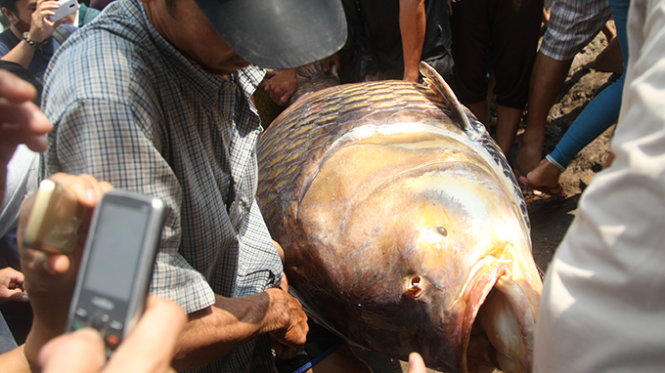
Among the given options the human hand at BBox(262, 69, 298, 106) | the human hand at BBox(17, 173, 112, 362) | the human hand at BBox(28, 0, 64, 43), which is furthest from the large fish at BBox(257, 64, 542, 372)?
the human hand at BBox(28, 0, 64, 43)

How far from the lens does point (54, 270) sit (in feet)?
2.63

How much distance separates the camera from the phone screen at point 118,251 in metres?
0.74

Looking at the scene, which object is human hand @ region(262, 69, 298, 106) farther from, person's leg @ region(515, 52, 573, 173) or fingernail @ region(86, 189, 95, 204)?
fingernail @ region(86, 189, 95, 204)

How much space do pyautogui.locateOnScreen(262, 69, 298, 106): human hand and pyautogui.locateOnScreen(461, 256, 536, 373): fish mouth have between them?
2388 millimetres

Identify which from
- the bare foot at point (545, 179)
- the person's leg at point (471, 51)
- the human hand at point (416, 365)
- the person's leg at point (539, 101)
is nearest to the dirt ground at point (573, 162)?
the bare foot at point (545, 179)

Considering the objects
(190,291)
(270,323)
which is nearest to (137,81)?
(190,291)

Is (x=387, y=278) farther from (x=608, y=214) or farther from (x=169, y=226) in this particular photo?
(x=608, y=214)

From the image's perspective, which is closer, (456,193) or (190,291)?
(190,291)

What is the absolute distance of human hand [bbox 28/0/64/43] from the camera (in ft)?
9.80

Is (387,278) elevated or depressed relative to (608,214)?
depressed

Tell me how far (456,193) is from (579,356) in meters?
0.86

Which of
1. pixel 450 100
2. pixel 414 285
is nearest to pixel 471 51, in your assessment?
pixel 450 100

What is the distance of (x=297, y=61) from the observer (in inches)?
47.8

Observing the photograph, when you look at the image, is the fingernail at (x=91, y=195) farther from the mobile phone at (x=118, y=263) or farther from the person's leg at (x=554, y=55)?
the person's leg at (x=554, y=55)
